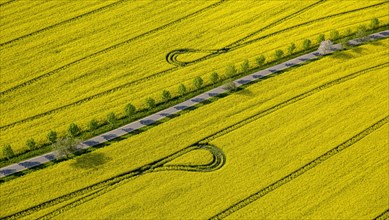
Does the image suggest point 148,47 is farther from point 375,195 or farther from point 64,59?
point 375,195

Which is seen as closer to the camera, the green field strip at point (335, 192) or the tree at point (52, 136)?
the green field strip at point (335, 192)

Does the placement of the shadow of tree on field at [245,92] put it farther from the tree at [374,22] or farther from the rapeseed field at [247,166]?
the tree at [374,22]

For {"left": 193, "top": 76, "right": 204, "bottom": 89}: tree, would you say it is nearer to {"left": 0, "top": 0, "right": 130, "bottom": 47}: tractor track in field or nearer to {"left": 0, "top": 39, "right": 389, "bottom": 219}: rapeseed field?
{"left": 0, "top": 39, "right": 389, "bottom": 219}: rapeseed field

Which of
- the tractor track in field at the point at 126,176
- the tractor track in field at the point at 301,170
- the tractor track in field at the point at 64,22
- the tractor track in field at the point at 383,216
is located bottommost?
the tractor track in field at the point at 383,216

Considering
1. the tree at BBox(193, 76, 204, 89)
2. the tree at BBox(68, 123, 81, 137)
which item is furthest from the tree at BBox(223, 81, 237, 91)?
the tree at BBox(68, 123, 81, 137)

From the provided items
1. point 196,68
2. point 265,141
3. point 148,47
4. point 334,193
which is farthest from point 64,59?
point 334,193

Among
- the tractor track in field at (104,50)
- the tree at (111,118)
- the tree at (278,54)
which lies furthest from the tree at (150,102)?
the tree at (278,54)

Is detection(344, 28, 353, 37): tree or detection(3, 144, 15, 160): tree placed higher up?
detection(3, 144, 15, 160): tree
